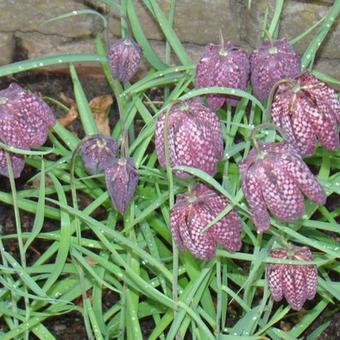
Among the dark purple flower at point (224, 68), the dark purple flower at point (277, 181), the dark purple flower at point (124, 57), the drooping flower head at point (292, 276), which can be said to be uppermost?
the dark purple flower at point (224, 68)

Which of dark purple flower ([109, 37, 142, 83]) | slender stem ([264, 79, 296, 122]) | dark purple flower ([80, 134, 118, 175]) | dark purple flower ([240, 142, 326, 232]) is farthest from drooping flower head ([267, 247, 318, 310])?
dark purple flower ([109, 37, 142, 83])

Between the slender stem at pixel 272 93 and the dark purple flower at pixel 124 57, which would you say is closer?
the slender stem at pixel 272 93

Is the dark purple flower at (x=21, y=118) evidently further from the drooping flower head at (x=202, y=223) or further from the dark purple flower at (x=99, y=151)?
the drooping flower head at (x=202, y=223)

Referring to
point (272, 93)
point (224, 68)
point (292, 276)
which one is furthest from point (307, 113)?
point (292, 276)

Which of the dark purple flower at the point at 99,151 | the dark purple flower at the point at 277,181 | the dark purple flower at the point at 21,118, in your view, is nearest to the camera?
the dark purple flower at the point at 277,181

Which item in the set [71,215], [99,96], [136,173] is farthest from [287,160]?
[99,96]

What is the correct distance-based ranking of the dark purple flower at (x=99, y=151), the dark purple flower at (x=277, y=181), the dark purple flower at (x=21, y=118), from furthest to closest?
the dark purple flower at (x=99, y=151), the dark purple flower at (x=21, y=118), the dark purple flower at (x=277, y=181)

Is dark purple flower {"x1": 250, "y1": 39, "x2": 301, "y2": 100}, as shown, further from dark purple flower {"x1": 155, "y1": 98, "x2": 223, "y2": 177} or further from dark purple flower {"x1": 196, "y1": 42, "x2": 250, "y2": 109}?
dark purple flower {"x1": 155, "y1": 98, "x2": 223, "y2": 177}

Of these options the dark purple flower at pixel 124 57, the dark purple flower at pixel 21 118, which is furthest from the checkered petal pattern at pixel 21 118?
the dark purple flower at pixel 124 57
